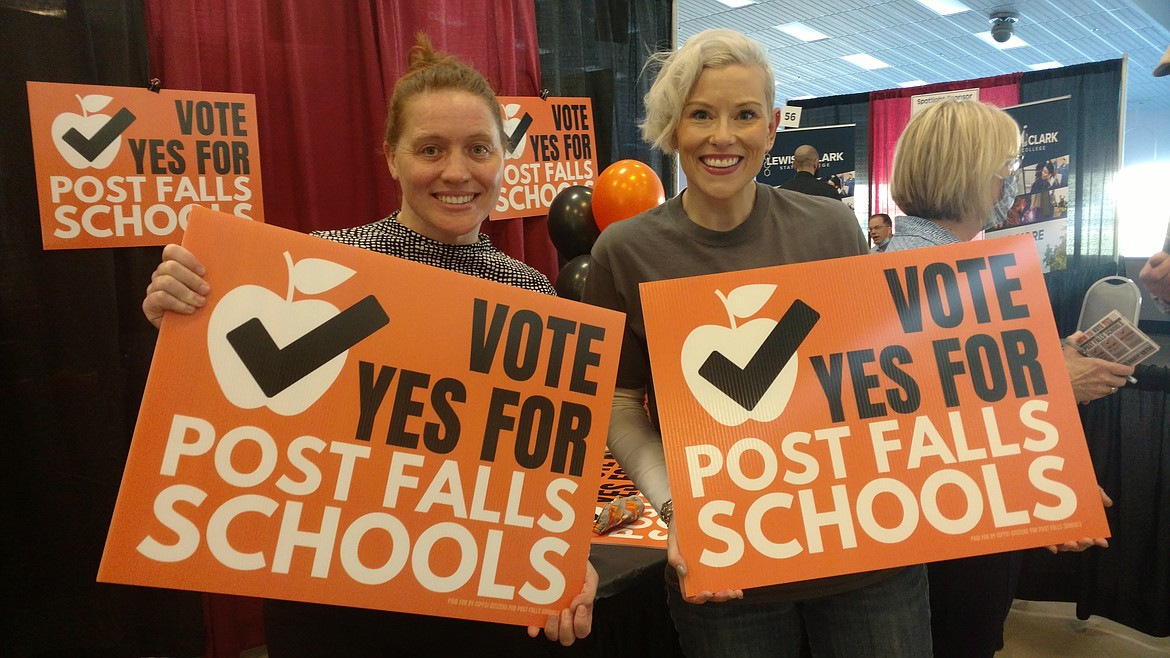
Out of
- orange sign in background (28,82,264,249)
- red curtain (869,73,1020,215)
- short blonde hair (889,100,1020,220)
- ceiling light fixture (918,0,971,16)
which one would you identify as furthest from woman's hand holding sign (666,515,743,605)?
ceiling light fixture (918,0,971,16)

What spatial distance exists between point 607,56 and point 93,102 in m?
2.38

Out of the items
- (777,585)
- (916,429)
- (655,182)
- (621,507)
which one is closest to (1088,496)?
(916,429)

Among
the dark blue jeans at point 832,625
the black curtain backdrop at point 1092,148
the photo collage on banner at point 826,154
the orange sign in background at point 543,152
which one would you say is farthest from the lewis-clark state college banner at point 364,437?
the photo collage on banner at point 826,154

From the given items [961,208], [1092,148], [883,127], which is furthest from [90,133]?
[883,127]

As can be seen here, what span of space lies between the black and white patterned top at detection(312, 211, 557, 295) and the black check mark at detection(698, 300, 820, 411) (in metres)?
0.34

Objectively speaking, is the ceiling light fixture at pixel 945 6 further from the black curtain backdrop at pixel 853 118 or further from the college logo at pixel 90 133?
the college logo at pixel 90 133

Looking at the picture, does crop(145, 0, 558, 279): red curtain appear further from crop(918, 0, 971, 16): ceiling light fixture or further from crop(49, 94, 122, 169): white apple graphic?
crop(918, 0, 971, 16): ceiling light fixture

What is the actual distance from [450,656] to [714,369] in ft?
2.06

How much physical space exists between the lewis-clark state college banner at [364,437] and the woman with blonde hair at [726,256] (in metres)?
0.10

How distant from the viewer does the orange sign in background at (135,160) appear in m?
2.33

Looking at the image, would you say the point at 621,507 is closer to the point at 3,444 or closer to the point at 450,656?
the point at 450,656

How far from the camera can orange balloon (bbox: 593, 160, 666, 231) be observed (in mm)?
2793

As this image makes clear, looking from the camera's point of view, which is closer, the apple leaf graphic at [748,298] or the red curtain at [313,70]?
the apple leaf graphic at [748,298]

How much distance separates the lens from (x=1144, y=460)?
269 cm
